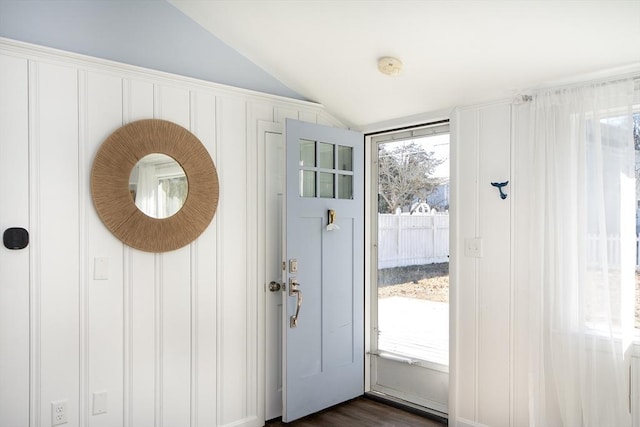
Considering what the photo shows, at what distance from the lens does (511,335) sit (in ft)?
9.16

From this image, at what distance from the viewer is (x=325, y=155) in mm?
3395

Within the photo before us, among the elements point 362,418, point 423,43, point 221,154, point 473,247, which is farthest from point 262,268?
point 423,43

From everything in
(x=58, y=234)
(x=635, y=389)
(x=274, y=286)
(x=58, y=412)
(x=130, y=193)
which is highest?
(x=130, y=193)

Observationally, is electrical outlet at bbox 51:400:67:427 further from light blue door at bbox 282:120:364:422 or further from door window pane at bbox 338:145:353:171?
door window pane at bbox 338:145:353:171

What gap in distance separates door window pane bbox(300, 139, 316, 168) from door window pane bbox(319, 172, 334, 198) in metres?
0.12

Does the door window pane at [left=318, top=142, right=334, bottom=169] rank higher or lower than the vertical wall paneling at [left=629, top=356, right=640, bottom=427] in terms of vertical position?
higher

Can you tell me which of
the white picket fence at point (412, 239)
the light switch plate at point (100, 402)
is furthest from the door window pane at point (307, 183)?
the light switch plate at point (100, 402)

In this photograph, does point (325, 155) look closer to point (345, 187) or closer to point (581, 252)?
point (345, 187)

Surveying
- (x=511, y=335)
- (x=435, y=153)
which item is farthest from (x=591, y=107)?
(x=511, y=335)

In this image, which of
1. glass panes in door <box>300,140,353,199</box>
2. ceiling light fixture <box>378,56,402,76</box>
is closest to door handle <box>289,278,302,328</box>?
glass panes in door <box>300,140,353,199</box>

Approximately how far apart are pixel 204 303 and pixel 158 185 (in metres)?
0.77

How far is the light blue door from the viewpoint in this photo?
3102 mm

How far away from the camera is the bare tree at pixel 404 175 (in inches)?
133

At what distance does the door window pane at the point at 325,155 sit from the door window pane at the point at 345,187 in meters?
0.13
